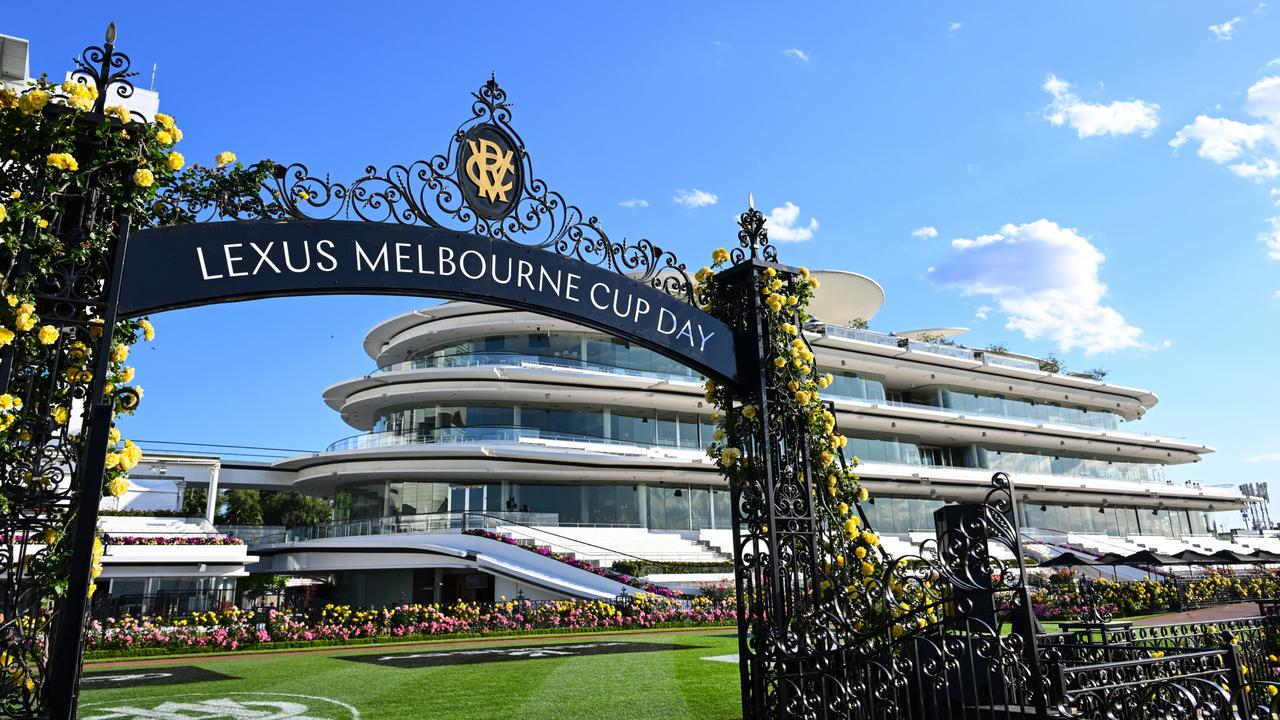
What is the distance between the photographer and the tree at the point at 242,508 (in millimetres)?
71500

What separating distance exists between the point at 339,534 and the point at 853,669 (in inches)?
1196

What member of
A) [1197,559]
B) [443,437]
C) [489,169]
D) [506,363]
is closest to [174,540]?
[443,437]

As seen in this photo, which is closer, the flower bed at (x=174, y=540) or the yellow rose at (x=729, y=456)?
the yellow rose at (x=729, y=456)

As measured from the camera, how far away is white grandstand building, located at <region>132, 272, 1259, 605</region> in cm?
3225

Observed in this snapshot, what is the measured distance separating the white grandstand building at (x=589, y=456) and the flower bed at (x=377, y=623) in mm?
3681

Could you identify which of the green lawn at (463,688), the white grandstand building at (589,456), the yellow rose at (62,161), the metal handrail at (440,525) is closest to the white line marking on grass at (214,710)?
the green lawn at (463,688)

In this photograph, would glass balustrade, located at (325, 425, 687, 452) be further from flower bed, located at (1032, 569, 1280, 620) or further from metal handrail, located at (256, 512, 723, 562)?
flower bed, located at (1032, 569, 1280, 620)

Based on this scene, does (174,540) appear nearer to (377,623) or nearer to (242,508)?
(377,623)

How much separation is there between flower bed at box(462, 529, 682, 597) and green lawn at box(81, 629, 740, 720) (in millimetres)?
11231

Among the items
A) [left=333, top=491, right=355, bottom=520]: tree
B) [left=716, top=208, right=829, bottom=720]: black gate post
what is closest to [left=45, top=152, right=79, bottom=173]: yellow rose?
[left=716, top=208, right=829, bottom=720]: black gate post

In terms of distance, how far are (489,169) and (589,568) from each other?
22917 millimetres

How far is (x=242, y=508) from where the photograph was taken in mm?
72688

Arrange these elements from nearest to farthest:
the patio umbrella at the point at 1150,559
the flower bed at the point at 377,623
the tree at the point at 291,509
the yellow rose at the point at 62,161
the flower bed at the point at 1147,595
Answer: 1. the yellow rose at the point at 62,161
2. the flower bed at the point at 377,623
3. the patio umbrella at the point at 1150,559
4. the flower bed at the point at 1147,595
5. the tree at the point at 291,509

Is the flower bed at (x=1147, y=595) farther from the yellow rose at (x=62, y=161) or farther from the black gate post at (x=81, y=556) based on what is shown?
the yellow rose at (x=62, y=161)
